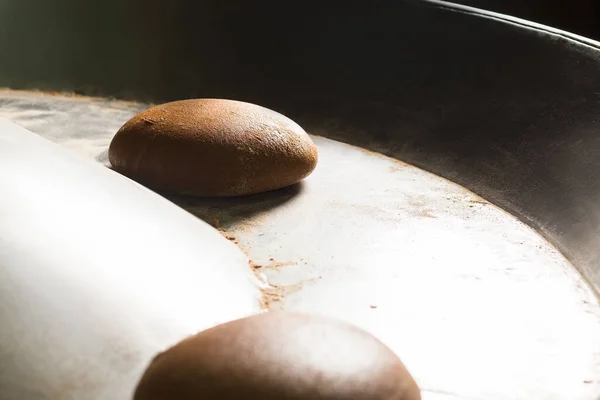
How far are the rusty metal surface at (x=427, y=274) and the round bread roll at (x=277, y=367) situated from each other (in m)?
0.14

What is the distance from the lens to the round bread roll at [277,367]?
0.61m

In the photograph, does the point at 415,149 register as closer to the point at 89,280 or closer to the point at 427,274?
the point at 427,274

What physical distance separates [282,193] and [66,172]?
52 centimetres

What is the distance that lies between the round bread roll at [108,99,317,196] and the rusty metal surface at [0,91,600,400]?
4cm

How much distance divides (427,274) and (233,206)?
1.27 feet

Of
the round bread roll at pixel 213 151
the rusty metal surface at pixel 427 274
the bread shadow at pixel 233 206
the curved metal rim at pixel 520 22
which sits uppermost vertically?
the curved metal rim at pixel 520 22

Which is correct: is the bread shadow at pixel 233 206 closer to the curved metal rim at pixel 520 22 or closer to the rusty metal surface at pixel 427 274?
the rusty metal surface at pixel 427 274

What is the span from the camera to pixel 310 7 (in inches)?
68.5

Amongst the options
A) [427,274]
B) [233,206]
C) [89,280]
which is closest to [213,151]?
[233,206]

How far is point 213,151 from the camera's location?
126 centimetres

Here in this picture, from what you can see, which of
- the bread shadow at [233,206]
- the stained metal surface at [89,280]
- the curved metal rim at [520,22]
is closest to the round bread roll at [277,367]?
the stained metal surface at [89,280]

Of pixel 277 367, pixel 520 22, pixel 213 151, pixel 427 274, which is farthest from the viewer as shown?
pixel 520 22

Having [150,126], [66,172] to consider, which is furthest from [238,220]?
[66,172]

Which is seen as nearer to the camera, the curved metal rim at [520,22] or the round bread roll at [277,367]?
the round bread roll at [277,367]
